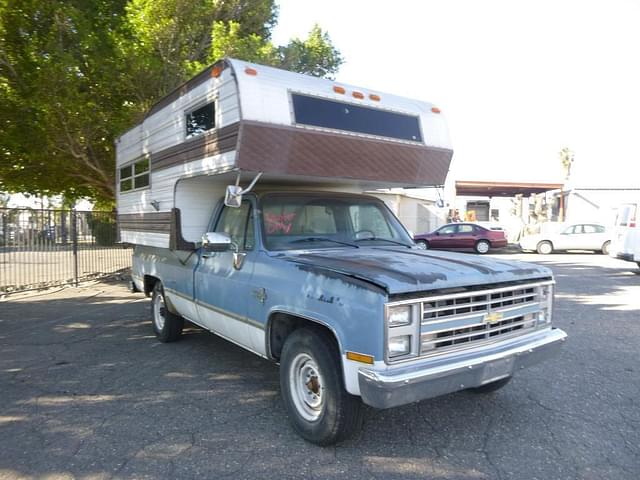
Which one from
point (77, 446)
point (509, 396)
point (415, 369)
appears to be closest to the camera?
point (415, 369)

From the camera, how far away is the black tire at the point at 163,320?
6.13 metres

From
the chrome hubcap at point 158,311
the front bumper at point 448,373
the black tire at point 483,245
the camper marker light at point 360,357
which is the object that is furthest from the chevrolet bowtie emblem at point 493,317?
the black tire at point 483,245

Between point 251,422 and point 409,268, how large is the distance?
72.4 inches

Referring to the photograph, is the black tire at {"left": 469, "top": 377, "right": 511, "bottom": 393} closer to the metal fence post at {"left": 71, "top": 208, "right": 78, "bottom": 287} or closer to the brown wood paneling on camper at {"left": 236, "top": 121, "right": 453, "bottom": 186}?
the brown wood paneling on camper at {"left": 236, "top": 121, "right": 453, "bottom": 186}

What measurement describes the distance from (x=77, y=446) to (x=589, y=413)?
417 cm

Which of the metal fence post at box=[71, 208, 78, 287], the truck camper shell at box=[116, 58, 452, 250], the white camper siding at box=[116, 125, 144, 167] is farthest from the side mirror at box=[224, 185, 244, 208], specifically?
the metal fence post at box=[71, 208, 78, 287]

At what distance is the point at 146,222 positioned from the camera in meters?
6.24

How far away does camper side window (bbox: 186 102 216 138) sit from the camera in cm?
465

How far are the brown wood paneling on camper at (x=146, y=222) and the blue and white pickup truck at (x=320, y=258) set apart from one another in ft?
0.14

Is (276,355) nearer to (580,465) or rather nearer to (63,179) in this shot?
(580,465)

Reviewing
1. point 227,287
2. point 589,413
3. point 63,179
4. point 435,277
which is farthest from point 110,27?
point 589,413

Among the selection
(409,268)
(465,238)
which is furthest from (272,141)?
(465,238)

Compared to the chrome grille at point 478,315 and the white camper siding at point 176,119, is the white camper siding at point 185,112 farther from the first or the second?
the chrome grille at point 478,315

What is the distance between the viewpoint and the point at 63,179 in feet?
46.0
